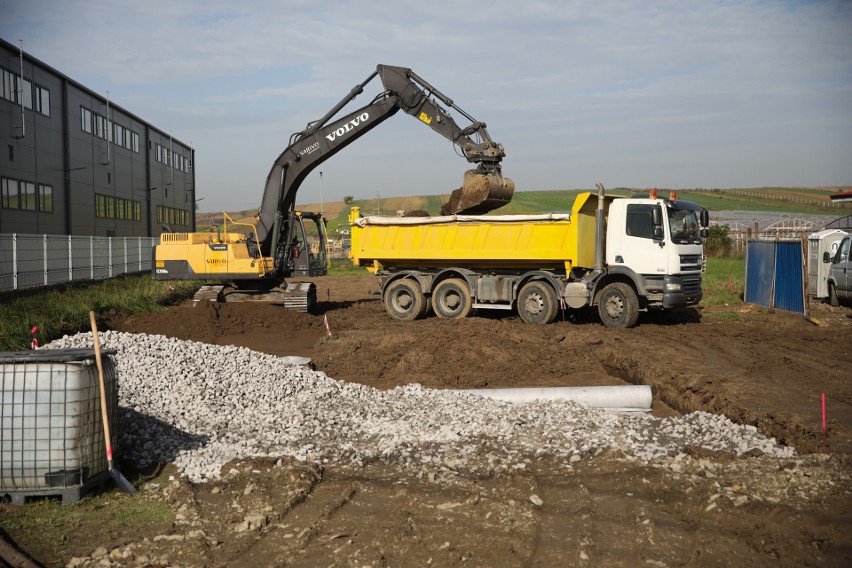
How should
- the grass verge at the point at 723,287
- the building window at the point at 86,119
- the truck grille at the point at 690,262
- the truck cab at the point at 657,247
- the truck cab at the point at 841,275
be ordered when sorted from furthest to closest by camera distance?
the building window at the point at 86,119
the grass verge at the point at 723,287
the truck cab at the point at 841,275
the truck grille at the point at 690,262
the truck cab at the point at 657,247

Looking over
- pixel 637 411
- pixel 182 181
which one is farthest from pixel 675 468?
pixel 182 181

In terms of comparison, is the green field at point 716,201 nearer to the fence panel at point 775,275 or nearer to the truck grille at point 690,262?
the fence panel at point 775,275

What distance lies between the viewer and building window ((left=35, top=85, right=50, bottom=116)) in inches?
1201

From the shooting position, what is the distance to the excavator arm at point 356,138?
18109mm

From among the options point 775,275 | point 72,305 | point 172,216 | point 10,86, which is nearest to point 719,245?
point 775,275

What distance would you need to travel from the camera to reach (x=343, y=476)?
703 cm

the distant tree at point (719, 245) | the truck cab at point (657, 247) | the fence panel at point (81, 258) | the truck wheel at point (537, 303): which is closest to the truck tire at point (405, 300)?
the truck wheel at point (537, 303)

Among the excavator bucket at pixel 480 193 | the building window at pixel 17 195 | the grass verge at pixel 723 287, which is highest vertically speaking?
the building window at pixel 17 195

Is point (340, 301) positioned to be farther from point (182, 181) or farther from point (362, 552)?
point (182, 181)

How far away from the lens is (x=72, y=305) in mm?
17141

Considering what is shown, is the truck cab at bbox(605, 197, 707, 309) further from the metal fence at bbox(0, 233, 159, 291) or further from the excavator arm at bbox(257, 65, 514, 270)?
the metal fence at bbox(0, 233, 159, 291)

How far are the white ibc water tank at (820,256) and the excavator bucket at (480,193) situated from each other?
10428mm

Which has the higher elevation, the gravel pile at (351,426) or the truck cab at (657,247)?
the truck cab at (657,247)

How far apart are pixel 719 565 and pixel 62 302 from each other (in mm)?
15699
